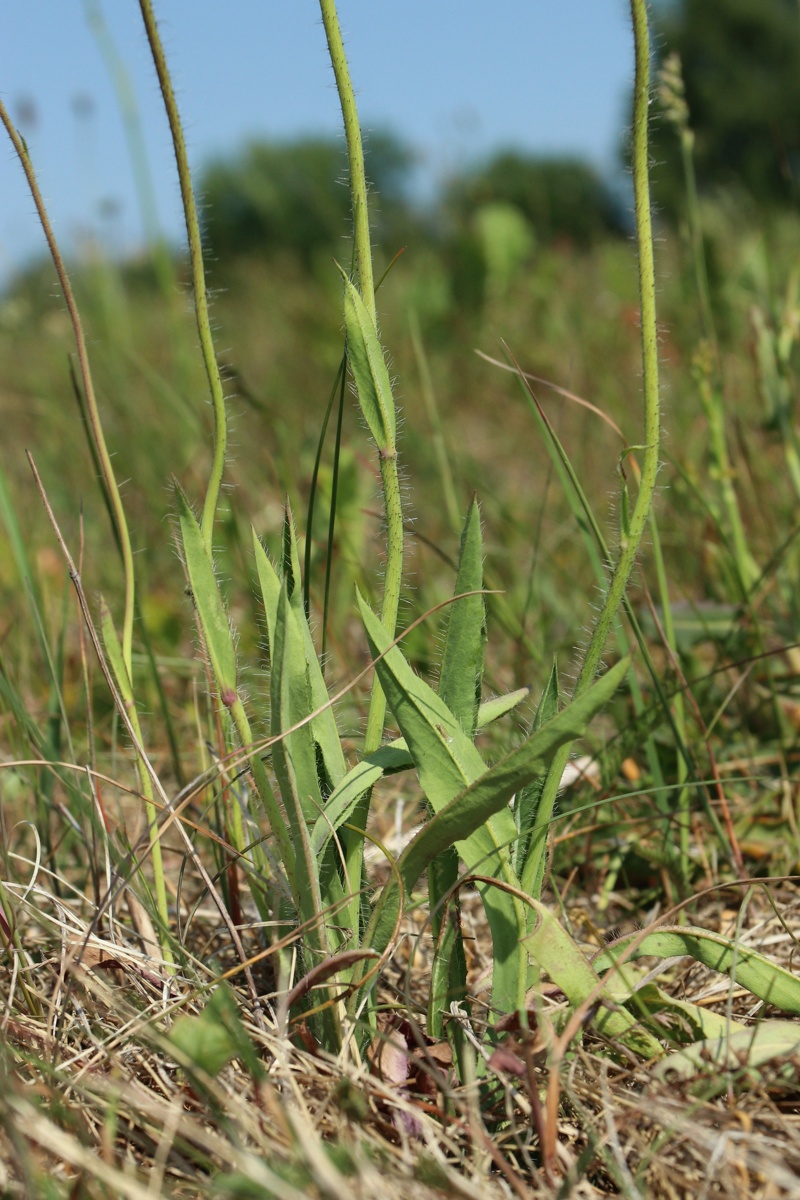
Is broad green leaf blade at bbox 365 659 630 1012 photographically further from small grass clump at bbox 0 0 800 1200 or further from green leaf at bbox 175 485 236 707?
green leaf at bbox 175 485 236 707

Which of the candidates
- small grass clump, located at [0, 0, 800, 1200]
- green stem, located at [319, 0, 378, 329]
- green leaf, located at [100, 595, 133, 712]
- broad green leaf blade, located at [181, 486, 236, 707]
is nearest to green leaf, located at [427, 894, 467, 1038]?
small grass clump, located at [0, 0, 800, 1200]

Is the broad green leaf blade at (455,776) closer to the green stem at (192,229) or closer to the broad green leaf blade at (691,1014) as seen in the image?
the broad green leaf blade at (691,1014)

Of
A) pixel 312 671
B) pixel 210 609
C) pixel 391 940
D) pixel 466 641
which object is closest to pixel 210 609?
pixel 210 609

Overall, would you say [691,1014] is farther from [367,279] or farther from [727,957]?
[367,279]

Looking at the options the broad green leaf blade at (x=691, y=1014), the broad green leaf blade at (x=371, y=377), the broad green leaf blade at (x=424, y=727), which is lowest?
the broad green leaf blade at (x=691, y=1014)

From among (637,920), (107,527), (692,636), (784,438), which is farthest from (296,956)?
(107,527)

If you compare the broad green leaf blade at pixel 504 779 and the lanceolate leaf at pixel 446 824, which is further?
the lanceolate leaf at pixel 446 824

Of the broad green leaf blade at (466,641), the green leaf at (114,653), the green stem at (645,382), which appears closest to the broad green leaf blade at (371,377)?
the broad green leaf blade at (466,641)
